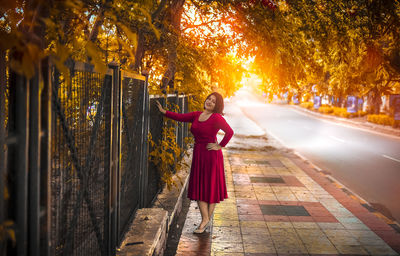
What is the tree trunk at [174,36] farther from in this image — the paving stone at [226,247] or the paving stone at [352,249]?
the paving stone at [352,249]

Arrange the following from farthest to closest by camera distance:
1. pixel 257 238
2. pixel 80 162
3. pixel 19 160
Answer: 1. pixel 257 238
2. pixel 80 162
3. pixel 19 160

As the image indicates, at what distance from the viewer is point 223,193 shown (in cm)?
573

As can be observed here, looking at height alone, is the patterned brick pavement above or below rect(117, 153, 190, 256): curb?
below

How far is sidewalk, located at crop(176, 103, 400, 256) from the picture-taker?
5.13 metres

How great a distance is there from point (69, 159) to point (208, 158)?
312 centimetres

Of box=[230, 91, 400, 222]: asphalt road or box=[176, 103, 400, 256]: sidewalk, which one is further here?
box=[230, 91, 400, 222]: asphalt road

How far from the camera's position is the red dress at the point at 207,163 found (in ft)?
18.1

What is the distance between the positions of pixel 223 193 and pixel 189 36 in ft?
→ 11.7

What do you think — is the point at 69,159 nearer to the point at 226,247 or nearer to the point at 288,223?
the point at 226,247

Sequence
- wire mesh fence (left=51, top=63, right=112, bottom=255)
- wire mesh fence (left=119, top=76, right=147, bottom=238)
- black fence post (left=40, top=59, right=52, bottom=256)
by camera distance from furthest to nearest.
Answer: wire mesh fence (left=119, top=76, right=147, bottom=238), wire mesh fence (left=51, top=63, right=112, bottom=255), black fence post (left=40, top=59, right=52, bottom=256)

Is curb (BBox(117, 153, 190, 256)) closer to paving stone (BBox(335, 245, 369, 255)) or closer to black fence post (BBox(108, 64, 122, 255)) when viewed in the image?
black fence post (BBox(108, 64, 122, 255))

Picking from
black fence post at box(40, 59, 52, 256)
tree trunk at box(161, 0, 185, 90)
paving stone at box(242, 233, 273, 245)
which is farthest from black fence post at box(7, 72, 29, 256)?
tree trunk at box(161, 0, 185, 90)

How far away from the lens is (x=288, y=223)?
6.18 m

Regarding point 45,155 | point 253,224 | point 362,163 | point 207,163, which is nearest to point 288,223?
point 253,224
